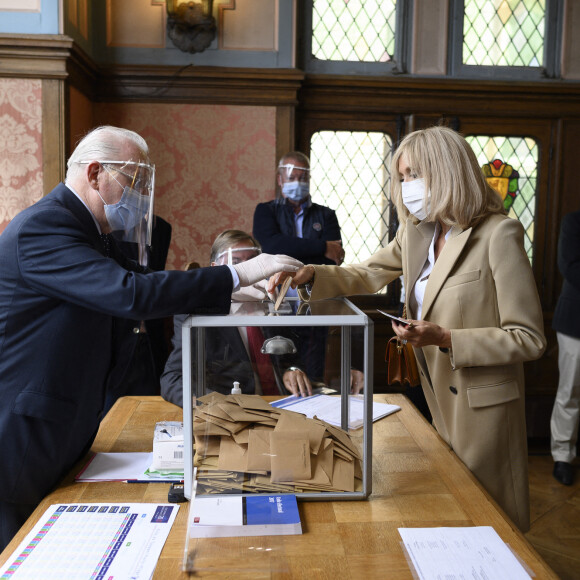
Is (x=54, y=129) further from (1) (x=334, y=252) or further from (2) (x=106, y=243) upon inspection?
(2) (x=106, y=243)

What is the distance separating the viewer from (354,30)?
4477 millimetres

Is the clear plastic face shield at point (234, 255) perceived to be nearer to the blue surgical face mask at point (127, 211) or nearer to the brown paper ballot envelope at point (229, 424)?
the blue surgical face mask at point (127, 211)

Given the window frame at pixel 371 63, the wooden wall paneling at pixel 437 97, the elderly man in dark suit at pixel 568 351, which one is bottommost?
the elderly man in dark suit at pixel 568 351

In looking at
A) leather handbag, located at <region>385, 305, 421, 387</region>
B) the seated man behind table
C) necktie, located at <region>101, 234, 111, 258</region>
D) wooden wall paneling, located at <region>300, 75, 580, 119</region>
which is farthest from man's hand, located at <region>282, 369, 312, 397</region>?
wooden wall paneling, located at <region>300, 75, 580, 119</region>

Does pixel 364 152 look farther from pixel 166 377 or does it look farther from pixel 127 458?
pixel 127 458

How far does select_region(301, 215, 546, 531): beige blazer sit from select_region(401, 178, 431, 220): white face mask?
4.6 inches

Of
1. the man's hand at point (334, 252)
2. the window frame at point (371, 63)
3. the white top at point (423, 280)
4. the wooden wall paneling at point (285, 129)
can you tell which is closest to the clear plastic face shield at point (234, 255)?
the white top at point (423, 280)

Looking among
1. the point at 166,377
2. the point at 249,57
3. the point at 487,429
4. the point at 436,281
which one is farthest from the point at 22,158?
the point at 487,429

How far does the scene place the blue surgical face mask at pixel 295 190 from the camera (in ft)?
12.4

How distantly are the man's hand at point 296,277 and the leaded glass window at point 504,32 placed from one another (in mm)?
3359

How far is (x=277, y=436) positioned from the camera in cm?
127

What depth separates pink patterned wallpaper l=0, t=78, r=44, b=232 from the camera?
3.42m

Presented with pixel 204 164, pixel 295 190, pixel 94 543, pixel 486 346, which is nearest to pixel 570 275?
pixel 295 190

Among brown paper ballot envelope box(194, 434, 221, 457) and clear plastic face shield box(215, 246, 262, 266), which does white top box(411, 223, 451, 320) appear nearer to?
clear plastic face shield box(215, 246, 262, 266)
